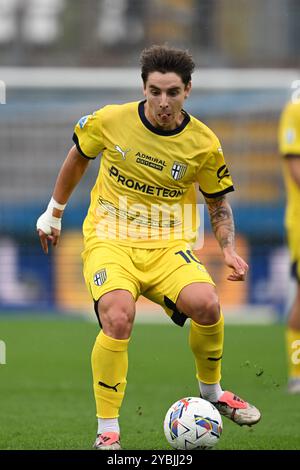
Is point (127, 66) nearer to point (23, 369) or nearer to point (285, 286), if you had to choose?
point (285, 286)

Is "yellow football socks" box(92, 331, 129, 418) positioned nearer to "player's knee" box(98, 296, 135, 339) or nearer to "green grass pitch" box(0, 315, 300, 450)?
"player's knee" box(98, 296, 135, 339)


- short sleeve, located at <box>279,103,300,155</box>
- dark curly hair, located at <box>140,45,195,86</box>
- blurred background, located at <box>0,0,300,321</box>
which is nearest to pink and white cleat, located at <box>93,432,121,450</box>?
dark curly hair, located at <box>140,45,195,86</box>

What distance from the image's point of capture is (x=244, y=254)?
14.1m

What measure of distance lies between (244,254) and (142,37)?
3912mm

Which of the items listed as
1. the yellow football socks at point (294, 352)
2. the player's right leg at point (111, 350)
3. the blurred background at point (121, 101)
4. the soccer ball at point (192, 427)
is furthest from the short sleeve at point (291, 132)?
the blurred background at point (121, 101)

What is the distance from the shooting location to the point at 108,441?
5238mm

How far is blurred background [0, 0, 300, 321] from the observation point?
1401cm

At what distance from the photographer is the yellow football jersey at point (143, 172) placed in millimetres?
5762

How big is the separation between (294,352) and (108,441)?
2885 mm

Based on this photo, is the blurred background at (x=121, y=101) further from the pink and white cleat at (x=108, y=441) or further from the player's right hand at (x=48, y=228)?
the pink and white cleat at (x=108, y=441)

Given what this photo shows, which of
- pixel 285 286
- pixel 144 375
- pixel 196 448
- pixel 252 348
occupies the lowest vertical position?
pixel 285 286

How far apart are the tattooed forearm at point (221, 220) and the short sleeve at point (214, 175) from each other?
0.07 metres
